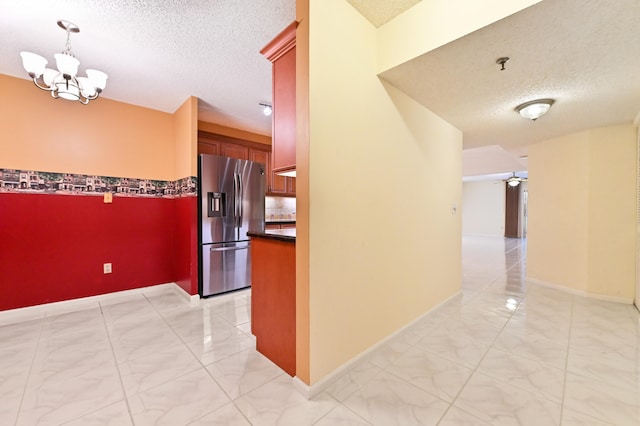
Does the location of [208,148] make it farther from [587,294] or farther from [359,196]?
[587,294]

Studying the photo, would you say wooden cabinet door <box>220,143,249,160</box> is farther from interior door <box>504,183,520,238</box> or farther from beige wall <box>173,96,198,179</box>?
interior door <box>504,183,520,238</box>

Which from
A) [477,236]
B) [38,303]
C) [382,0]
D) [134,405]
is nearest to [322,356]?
[134,405]

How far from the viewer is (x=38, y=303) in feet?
9.68

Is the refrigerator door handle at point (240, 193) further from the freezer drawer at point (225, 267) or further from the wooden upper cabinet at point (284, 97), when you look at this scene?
the wooden upper cabinet at point (284, 97)

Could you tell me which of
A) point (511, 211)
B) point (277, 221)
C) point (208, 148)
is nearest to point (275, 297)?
point (208, 148)

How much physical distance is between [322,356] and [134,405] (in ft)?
3.81

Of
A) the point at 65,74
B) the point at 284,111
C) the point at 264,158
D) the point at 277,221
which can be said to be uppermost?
the point at 65,74

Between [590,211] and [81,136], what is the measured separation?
668 centimetres

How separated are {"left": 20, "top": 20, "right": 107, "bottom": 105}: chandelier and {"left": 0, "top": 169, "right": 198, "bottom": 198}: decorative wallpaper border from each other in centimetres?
122

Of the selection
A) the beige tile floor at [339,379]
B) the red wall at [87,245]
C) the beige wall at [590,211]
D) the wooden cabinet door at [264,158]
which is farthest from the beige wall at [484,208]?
the red wall at [87,245]

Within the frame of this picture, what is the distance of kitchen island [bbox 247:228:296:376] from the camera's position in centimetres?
182

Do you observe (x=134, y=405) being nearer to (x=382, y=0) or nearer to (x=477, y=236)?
(x=382, y=0)

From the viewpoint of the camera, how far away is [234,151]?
4363mm

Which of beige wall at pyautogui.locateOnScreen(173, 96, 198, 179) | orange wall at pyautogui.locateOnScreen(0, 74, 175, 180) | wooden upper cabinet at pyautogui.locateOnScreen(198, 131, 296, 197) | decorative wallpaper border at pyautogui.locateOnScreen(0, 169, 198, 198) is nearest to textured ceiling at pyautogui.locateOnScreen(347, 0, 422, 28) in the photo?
beige wall at pyautogui.locateOnScreen(173, 96, 198, 179)
